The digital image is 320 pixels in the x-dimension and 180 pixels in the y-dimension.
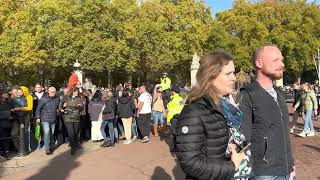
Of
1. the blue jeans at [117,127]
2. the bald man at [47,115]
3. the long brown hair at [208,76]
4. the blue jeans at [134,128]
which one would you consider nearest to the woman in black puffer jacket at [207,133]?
the long brown hair at [208,76]

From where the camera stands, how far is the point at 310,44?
54.3 meters

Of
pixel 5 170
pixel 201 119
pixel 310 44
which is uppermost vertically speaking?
pixel 310 44

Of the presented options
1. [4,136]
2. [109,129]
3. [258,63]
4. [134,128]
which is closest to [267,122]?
[258,63]

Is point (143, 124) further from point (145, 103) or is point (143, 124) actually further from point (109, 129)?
point (109, 129)

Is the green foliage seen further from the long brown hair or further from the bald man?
the long brown hair

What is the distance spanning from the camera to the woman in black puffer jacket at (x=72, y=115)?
13.0 metres

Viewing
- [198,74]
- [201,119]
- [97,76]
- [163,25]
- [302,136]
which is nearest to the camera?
[201,119]

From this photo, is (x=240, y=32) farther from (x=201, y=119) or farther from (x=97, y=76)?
(x=201, y=119)

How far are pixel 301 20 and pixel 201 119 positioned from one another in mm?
54063

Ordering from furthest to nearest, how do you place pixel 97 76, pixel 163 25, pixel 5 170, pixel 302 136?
1. pixel 97 76
2. pixel 163 25
3. pixel 302 136
4. pixel 5 170

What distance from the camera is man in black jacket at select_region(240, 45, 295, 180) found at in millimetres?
3816

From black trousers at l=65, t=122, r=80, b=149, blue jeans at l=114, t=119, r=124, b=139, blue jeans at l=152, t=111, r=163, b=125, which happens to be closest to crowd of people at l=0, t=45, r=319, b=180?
black trousers at l=65, t=122, r=80, b=149

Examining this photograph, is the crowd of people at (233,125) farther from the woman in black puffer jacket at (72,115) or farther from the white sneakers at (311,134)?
the white sneakers at (311,134)

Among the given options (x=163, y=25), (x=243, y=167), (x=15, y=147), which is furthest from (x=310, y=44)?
(x=243, y=167)
